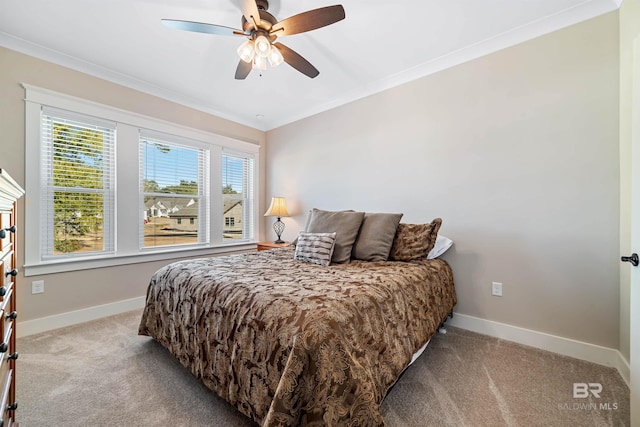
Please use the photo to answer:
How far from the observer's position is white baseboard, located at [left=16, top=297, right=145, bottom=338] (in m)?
2.39

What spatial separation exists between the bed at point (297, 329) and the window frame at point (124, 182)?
123 cm

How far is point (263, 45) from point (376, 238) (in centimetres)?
175

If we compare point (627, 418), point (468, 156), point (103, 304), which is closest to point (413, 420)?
point (627, 418)

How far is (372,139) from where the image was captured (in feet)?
10.5

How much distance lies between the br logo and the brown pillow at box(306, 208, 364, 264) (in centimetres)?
166

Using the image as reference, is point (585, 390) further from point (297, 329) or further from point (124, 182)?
point (124, 182)

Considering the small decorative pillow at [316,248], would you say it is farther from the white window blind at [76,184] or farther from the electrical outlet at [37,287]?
the electrical outlet at [37,287]

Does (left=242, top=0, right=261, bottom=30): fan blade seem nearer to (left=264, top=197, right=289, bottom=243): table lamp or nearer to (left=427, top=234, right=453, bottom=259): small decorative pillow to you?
(left=427, top=234, right=453, bottom=259): small decorative pillow

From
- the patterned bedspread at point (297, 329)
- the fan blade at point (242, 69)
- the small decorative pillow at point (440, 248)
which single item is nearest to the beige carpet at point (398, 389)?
the patterned bedspread at point (297, 329)

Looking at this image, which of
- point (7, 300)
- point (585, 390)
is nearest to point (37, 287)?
point (7, 300)

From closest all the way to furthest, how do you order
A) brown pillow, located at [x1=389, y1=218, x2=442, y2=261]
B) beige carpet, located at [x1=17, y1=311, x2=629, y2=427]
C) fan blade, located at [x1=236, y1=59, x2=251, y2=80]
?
1. beige carpet, located at [x1=17, y1=311, x2=629, y2=427]
2. fan blade, located at [x1=236, y1=59, x2=251, y2=80]
3. brown pillow, located at [x1=389, y1=218, x2=442, y2=261]

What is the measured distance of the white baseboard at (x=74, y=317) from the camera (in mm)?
2389

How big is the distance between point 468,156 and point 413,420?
7.21ft

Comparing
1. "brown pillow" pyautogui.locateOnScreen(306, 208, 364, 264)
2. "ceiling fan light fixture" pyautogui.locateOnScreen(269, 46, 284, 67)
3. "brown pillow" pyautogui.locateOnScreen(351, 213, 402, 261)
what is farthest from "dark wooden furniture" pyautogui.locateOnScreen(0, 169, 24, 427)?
"brown pillow" pyautogui.locateOnScreen(351, 213, 402, 261)
